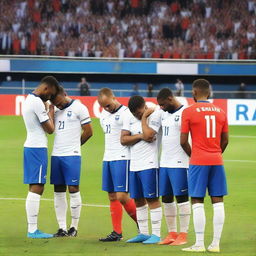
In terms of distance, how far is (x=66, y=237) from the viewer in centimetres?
1110

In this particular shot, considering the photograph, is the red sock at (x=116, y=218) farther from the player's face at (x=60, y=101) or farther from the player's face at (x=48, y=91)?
the player's face at (x=48, y=91)

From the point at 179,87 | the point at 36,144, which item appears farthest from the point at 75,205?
the point at 179,87

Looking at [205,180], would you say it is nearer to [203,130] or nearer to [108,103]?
[203,130]

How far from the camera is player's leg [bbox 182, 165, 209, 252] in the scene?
9.72m

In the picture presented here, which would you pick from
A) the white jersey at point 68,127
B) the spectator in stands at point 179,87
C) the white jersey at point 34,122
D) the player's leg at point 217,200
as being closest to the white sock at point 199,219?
the player's leg at point 217,200

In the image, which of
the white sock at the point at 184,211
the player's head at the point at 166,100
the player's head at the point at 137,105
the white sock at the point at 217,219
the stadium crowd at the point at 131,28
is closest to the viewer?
the white sock at the point at 217,219

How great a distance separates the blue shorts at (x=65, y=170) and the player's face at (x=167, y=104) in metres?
1.60

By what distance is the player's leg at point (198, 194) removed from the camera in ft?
31.9

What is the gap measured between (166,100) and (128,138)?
2.54 feet

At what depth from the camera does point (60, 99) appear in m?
11.1

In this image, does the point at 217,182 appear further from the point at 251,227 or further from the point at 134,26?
the point at 134,26

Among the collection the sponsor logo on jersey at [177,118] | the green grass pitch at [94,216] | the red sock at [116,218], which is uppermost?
the sponsor logo on jersey at [177,118]

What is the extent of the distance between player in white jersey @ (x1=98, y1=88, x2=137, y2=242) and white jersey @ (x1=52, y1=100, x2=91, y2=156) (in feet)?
1.22

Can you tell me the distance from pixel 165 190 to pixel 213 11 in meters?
36.3
